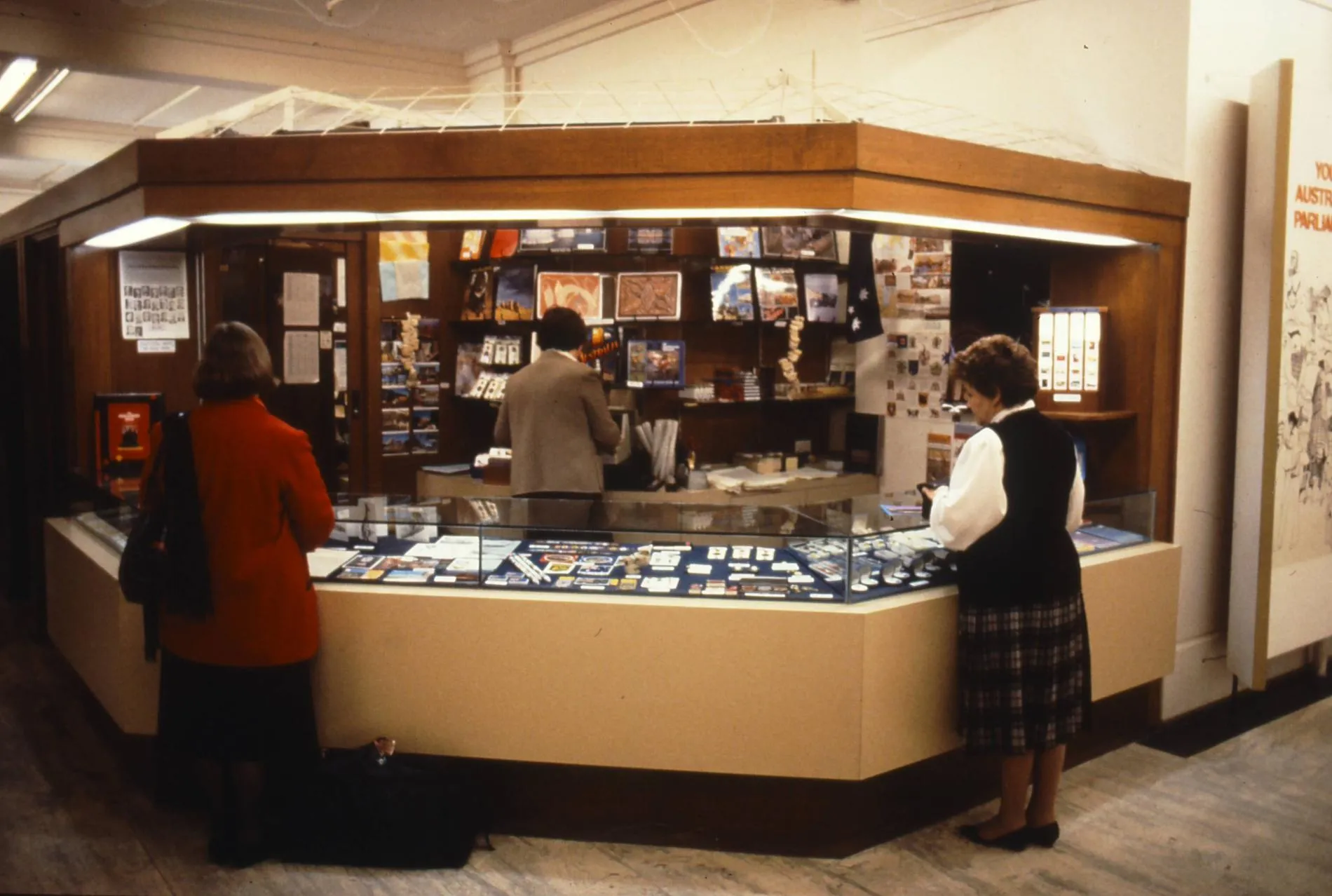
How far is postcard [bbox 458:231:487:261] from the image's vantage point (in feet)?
21.4

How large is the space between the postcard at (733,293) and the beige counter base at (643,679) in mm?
2750

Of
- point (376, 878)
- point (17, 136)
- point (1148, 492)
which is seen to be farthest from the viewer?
point (17, 136)

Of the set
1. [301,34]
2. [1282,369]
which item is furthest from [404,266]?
[1282,369]

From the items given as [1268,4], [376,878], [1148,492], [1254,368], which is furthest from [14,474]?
[1268,4]

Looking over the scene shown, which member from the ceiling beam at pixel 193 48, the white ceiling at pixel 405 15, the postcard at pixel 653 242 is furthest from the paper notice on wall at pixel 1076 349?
the ceiling beam at pixel 193 48

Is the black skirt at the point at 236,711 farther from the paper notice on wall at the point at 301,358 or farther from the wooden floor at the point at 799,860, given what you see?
the paper notice on wall at the point at 301,358

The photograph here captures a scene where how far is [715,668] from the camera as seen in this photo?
3256mm

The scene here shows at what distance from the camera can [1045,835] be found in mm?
3514

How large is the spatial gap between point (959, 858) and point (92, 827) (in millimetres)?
2847

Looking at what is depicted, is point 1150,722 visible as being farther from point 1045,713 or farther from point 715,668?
point 715,668

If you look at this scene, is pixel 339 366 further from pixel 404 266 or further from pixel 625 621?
pixel 625 621

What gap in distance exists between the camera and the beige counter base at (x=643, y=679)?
3.24 meters

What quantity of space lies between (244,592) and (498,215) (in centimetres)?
143

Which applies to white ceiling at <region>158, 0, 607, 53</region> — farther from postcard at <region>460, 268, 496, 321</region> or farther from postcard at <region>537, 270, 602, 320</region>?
postcard at <region>537, 270, 602, 320</region>
